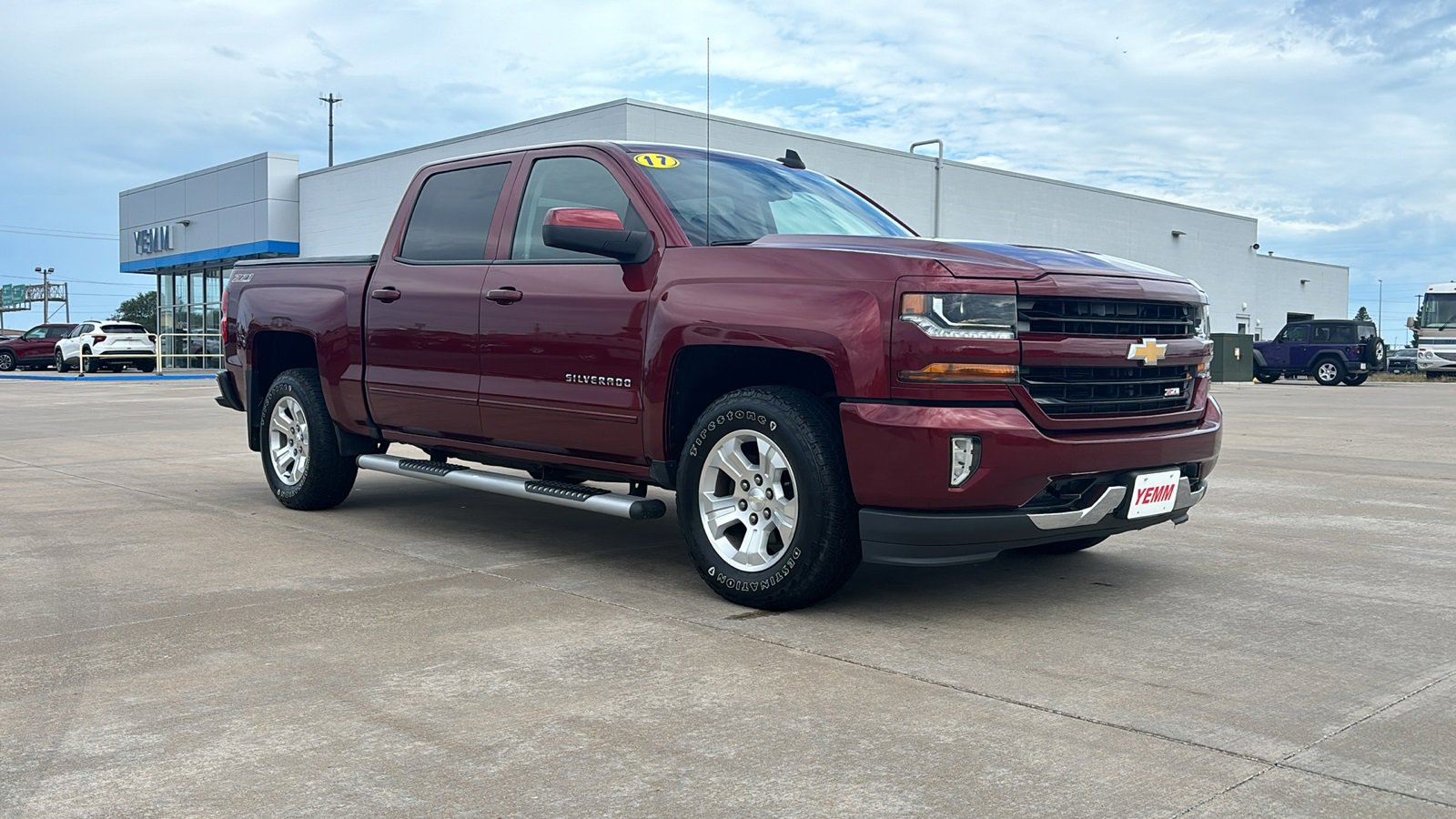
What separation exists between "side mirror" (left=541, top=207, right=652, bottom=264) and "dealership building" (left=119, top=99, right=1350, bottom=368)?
2532 centimetres

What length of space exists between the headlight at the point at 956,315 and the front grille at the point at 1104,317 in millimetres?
95

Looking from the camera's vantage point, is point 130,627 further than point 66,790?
Yes

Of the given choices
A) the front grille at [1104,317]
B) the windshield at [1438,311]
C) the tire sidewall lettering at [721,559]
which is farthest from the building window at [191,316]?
the front grille at [1104,317]

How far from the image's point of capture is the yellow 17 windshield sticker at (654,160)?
5824mm

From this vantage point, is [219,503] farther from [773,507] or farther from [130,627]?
[773,507]

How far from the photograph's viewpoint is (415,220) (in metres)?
6.88

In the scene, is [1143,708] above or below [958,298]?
below

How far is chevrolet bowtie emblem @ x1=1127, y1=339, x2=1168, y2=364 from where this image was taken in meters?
4.91

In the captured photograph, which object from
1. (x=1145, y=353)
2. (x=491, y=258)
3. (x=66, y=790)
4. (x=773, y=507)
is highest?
(x=491, y=258)

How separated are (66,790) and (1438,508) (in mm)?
7824

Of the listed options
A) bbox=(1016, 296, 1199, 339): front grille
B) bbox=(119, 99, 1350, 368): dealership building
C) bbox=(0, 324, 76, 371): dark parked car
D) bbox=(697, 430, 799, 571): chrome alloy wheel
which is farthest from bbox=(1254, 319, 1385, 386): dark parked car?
bbox=(0, 324, 76, 371): dark parked car

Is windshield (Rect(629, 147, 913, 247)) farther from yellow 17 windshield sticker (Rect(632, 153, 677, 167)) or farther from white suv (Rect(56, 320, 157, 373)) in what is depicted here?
white suv (Rect(56, 320, 157, 373))

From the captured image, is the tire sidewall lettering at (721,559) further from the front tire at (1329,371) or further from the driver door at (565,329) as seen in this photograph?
the front tire at (1329,371)

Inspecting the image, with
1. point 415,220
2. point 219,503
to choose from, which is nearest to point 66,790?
point 415,220
